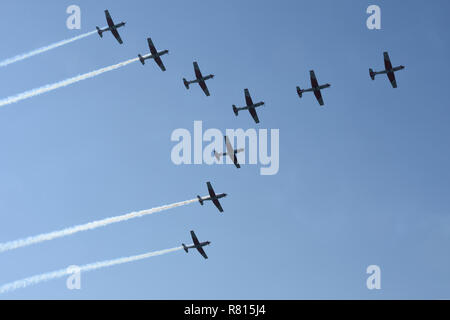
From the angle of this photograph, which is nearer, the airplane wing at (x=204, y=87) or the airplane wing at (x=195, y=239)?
the airplane wing at (x=195, y=239)

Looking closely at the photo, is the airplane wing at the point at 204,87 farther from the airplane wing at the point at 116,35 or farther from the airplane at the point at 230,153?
the airplane wing at the point at 116,35

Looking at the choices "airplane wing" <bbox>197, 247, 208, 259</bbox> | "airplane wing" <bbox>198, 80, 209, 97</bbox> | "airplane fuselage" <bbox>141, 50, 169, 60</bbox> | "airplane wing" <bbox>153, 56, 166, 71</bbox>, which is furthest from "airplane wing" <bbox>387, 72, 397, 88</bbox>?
"airplane wing" <bbox>197, 247, 208, 259</bbox>

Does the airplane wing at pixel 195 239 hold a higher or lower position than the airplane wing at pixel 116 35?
lower

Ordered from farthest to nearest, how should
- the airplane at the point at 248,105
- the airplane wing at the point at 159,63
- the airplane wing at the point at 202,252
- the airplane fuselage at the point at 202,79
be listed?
the airplane wing at the point at 159,63 < the airplane fuselage at the point at 202,79 < the airplane at the point at 248,105 < the airplane wing at the point at 202,252

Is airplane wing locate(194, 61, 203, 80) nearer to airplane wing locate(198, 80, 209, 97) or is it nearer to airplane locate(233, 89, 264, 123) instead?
airplane wing locate(198, 80, 209, 97)

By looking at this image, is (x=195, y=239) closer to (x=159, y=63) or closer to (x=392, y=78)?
(x=159, y=63)

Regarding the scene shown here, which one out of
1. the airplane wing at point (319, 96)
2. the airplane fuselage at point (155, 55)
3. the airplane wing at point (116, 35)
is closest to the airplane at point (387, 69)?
the airplane wing at point (319, 96)

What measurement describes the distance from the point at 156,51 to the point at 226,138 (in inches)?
1144

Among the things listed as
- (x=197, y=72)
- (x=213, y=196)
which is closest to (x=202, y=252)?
(x=213, y=196)
